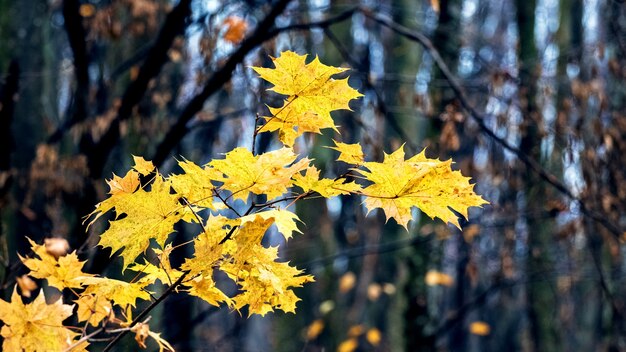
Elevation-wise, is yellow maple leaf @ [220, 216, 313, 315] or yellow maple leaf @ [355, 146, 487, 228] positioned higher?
yellow maple leaf @ [355, 146, 487, 228]

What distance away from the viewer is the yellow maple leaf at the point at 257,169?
1.33 m

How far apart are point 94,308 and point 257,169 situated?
56cm

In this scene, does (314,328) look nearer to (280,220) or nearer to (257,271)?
(257,271)

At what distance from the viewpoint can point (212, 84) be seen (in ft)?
9.68

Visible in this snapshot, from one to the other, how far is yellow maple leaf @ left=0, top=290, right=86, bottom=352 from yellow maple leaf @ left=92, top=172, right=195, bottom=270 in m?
0.20

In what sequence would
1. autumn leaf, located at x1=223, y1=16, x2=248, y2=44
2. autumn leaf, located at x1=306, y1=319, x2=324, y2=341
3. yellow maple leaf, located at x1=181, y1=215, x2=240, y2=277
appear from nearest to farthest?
yellow maple leaf, located at x1=181, y1=215, x2=240, y2=277
autumn leaf, located at x1=223, y1=16, x2=248, y2=44
autumn leaf, located at x1=306, y1=319, x2=324, y2=341

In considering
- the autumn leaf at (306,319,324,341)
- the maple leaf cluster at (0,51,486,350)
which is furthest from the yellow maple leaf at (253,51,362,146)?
the autumn leaf at (306,319,324,341)

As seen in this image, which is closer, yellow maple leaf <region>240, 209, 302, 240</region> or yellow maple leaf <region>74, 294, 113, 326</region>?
yellow maple leaf <region>240, 209, 302, 240</region>

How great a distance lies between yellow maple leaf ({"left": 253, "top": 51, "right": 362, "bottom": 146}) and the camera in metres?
1.48

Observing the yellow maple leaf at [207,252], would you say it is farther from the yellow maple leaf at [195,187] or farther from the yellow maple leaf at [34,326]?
the yellow maple leaf at [34,326]

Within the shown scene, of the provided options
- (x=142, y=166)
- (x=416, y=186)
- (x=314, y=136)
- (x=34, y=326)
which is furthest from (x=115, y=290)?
(x=314, y=136)

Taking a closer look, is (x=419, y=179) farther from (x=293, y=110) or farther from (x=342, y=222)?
(x=342, y=222)

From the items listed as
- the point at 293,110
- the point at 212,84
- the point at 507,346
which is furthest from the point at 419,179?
the point at 507,346

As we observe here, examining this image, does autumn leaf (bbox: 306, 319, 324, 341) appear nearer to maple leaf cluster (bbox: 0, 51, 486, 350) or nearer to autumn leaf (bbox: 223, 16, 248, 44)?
autumn leaf (bbox: 223, 16, 248, 44)
